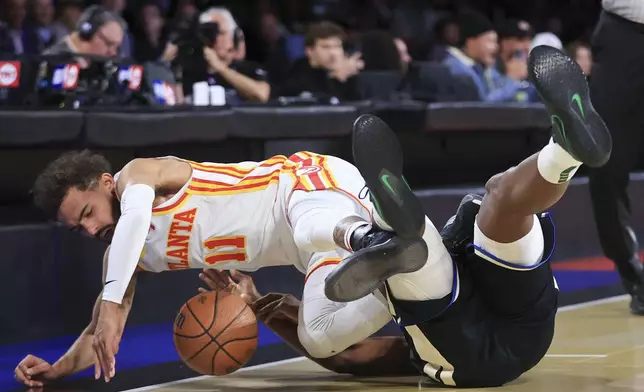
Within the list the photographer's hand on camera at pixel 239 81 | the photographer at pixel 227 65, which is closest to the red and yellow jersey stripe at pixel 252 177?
the photographer at pixel 227 65

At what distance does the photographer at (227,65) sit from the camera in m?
7.47

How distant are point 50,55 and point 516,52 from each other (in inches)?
209

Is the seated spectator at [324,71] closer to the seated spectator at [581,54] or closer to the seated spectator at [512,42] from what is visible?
the seated spectator at [512,42]

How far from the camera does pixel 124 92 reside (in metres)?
6.11

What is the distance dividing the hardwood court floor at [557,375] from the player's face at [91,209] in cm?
60

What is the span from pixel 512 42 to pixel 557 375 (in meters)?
6.61

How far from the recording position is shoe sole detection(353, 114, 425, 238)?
324cm

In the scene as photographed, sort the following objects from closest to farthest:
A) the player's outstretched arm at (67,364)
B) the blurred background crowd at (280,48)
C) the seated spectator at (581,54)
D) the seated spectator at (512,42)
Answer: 1. the player's outstretched arm at (67,364)
2. the blurred background crowd at (280,48)
3. the seated spectator at (512,42)
4. the seated spectator at (581,54)

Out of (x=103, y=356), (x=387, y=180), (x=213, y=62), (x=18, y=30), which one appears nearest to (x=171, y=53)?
(x=213, y=62)

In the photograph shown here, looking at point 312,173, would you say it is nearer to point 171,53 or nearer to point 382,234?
point 382,234

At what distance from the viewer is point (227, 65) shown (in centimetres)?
769

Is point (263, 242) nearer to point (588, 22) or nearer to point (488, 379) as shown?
point (488, 379)

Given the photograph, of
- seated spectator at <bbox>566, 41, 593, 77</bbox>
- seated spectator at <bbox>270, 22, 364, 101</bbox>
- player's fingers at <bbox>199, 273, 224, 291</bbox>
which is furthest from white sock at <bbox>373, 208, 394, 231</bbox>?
seated spectator at <bbox>566, 41, 593, 77</bbox>

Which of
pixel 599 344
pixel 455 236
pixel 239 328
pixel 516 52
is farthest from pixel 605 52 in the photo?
pixel 516 52
